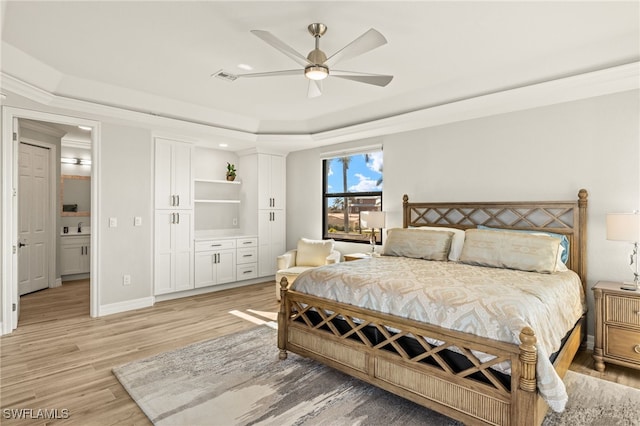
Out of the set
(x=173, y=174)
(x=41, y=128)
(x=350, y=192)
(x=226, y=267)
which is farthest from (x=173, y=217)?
(x=350, y=192)

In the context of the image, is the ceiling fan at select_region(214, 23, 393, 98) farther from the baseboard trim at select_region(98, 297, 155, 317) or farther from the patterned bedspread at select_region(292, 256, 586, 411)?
the baseboard trim at select_region(98, 297, 155, 317)

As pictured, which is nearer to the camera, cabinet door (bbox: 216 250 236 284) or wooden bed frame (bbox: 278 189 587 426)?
wooden bed frame (bbox: 278 189 587 426)

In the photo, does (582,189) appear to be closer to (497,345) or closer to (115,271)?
(497,345)

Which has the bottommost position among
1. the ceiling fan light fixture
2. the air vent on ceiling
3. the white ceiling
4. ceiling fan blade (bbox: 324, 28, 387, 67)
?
the ceiling fan light fixture

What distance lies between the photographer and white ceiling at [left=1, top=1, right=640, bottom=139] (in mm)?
2475

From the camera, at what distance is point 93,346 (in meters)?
3.37

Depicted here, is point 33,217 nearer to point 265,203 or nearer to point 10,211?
point 10,211

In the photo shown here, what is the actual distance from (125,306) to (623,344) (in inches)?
210

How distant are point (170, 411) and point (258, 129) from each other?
13.9 feet

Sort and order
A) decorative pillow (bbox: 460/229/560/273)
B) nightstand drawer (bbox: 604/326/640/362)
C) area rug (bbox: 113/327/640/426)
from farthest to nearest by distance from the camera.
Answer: decorative pillow (bbox: 460/229/560/273), nightstand drawer (bbox: 604/326/640/362), area rug (bbox: 113/327/640/426)

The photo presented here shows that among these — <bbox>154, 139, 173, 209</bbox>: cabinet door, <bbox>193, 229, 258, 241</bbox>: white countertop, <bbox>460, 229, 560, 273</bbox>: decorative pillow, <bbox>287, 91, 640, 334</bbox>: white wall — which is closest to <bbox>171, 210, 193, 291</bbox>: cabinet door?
<bbox>154, 139, 173, 209</bbox>: cabinet door

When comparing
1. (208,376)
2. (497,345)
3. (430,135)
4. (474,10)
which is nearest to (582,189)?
(430,135)

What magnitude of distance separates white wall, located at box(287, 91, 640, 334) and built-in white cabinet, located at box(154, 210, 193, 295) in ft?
10.1

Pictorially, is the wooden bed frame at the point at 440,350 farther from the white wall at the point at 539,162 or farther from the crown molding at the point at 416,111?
the crown molding at the point at 416,111
